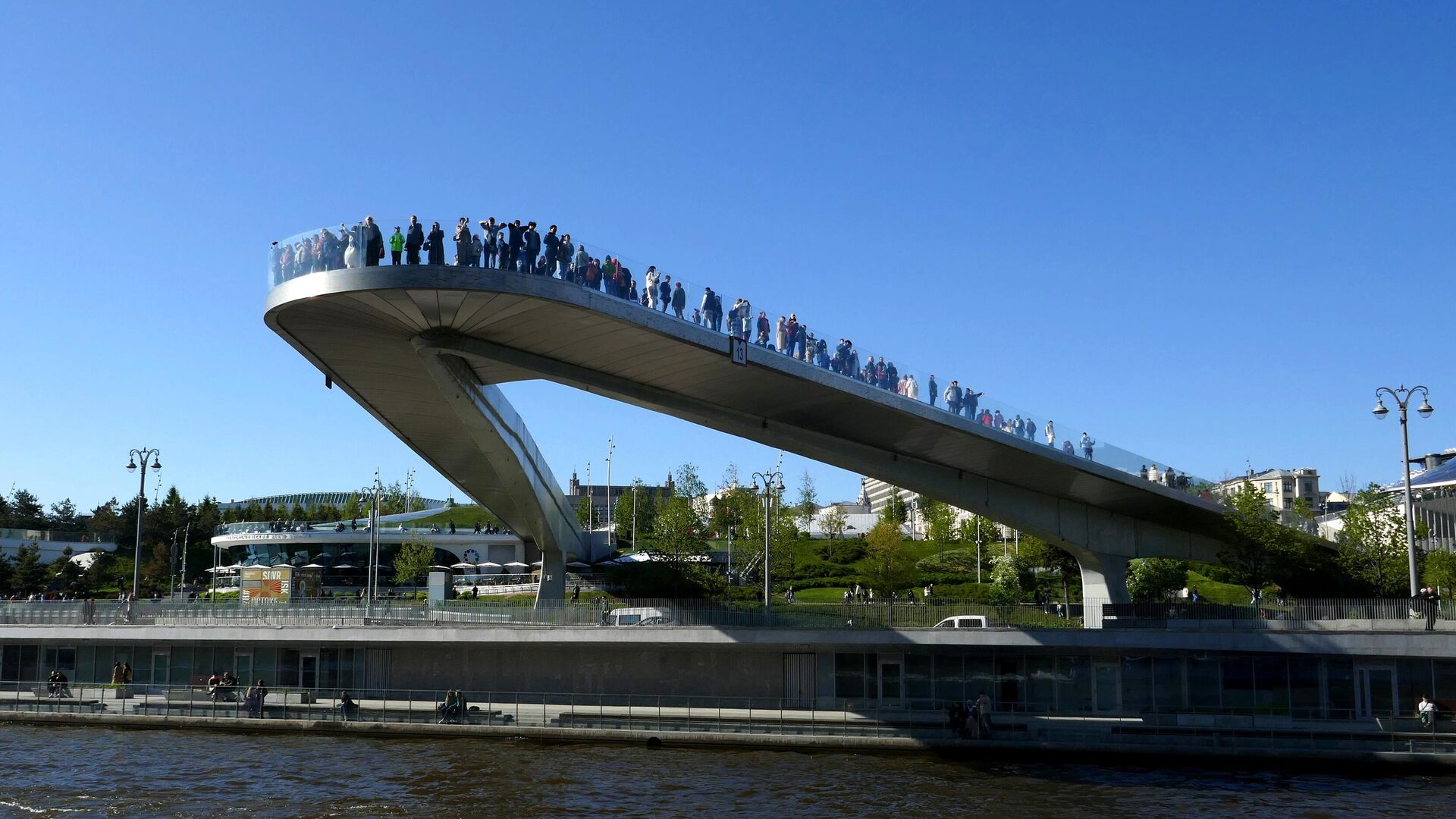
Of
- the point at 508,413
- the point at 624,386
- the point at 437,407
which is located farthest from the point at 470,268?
the point at 508,413

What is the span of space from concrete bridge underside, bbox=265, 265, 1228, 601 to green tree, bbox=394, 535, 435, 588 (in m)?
34.3

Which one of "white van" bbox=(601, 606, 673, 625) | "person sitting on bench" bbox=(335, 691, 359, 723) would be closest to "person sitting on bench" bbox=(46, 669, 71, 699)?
"person sitting on bench" bbox=(335, 691, 359, 723)

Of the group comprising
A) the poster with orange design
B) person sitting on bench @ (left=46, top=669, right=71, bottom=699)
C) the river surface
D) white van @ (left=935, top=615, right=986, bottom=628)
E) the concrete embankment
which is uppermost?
the poster with orange design

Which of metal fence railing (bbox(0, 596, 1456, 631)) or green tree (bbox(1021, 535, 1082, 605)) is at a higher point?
green tree (bbox(1021, 535, 1082, 605))

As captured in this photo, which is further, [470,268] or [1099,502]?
[1099,502]

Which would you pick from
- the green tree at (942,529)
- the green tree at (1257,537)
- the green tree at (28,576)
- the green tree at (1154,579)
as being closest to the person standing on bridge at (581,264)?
the green tree at (1257,537)

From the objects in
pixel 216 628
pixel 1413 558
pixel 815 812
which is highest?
pixel 1413 558

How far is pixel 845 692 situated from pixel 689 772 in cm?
1052

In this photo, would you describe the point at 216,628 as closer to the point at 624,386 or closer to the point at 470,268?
the point at 624,386

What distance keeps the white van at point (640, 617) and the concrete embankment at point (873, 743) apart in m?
5.13

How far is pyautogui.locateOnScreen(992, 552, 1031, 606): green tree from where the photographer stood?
59.7 meters

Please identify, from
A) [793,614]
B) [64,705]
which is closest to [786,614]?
[793,614]

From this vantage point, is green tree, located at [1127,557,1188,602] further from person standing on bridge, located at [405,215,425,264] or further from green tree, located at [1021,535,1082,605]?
person standing on bridge, located at [405,215,425,264]

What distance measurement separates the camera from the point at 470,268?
2738 centimetres
